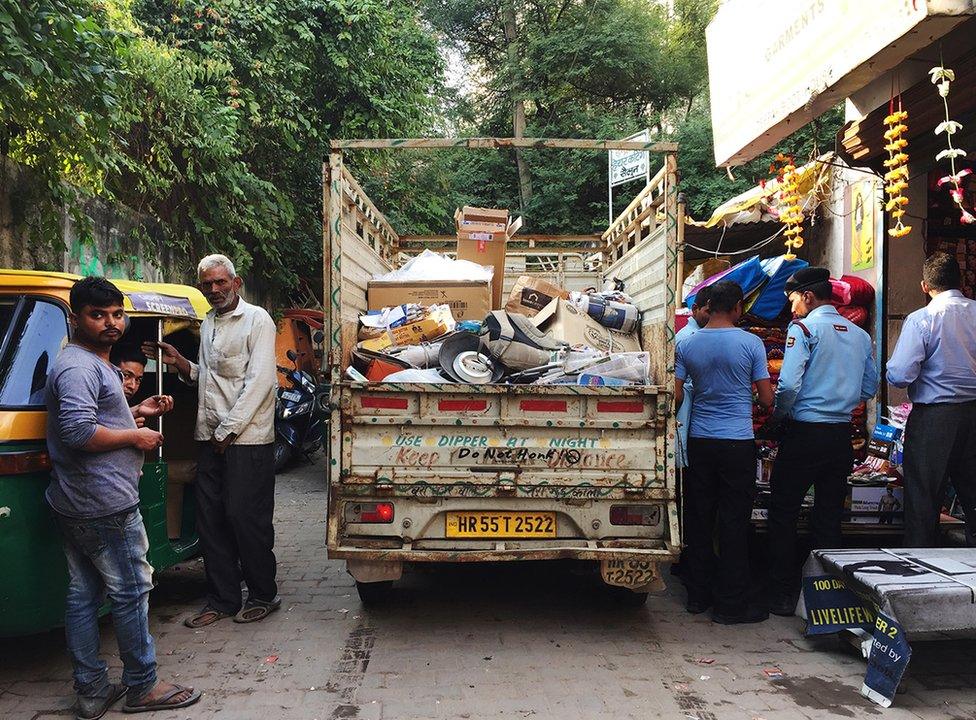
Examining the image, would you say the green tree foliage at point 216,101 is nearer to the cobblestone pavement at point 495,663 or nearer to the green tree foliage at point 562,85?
the cobblestone pavement at point 495,663

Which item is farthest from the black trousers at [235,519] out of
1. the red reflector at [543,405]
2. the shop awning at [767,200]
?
the shop awning at [767,200]

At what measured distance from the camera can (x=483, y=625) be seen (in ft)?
13.3

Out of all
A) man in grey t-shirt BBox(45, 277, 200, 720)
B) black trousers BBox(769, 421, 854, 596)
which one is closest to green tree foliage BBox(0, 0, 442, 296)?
man in grey t-shirt BBox(45, 277, 200, 720)

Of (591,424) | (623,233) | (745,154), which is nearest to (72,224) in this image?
(623,233)

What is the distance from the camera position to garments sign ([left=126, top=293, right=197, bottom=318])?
378cm

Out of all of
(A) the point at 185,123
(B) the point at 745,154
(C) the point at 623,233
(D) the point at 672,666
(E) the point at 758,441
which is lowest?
(D) the point at 672,666

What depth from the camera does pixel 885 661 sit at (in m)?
3.13

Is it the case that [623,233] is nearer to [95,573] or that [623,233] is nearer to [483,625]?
[483,625]

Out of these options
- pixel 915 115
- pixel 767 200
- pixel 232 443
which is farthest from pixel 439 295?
pixel 767 200

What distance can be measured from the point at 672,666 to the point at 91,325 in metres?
3.03

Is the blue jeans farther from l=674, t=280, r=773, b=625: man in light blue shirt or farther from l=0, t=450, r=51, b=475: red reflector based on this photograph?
l=674, t=280, r=773, b=625: man in light blue shirt

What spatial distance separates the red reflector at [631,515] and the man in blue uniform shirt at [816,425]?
3.47 feet

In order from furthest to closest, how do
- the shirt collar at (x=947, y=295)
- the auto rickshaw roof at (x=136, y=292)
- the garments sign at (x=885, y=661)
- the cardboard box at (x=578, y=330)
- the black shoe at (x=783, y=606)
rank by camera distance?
the cardboard box at (x=578, y=330), the black shoe at (x=783, y=606), the shirt collar at (x=947, y=295), the auto rickshaw roof at (x=136, y=292), the garments sign at (x=885, y=661)

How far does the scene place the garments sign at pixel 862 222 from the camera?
6.31m
